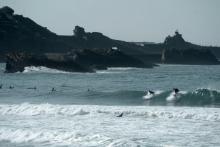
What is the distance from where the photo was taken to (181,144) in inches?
817

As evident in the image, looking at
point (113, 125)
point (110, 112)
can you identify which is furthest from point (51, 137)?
point (110, 112)

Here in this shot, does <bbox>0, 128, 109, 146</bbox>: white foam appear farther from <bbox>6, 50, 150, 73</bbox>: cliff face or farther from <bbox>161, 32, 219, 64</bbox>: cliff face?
<bbox>161, 32, 219, 64</bbox>: cliff face

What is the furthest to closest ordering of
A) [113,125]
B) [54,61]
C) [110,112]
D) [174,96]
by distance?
[54,61], [174,96], [110,112], [113,125]

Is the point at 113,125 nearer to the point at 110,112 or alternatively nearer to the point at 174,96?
the point at 110,112

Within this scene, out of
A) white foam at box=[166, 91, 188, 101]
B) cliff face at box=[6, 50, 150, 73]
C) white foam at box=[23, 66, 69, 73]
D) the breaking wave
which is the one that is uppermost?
cliff face at box=[6, 50, 150, 73]

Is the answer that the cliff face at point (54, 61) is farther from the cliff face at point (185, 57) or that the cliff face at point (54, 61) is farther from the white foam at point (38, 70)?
the cliff face at point (185, 57)

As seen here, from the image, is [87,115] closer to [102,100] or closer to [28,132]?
[28,132]

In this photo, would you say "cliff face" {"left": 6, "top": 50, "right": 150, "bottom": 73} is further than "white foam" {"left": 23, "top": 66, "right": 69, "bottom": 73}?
Yes

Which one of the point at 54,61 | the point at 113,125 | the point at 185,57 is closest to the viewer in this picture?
the point at 113,125

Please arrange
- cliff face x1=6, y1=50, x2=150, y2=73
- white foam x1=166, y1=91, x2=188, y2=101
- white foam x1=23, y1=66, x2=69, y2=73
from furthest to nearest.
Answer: cliff face x1=6, y1=50, x2=150, y2=73 < white foam x1=23, y1=66, x2=69, y2=73 < white foam x1=166, y1=91, x2=188, y2=101

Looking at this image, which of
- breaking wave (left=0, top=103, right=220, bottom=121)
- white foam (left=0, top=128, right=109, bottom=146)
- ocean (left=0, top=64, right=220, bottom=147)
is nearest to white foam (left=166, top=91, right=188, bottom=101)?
ocean (left=0, top=64, right=220, bottom=147)

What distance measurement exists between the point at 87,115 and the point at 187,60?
542 ft

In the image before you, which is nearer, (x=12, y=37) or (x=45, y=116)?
(x=45, y=116)

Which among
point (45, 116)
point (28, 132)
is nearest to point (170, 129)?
point (28, 132)
